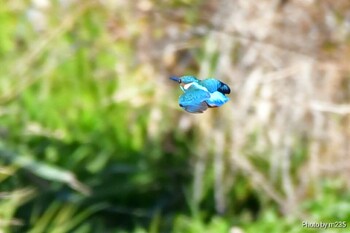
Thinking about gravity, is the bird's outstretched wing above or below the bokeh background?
below

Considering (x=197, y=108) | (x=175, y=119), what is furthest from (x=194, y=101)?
(x=175, y=119)

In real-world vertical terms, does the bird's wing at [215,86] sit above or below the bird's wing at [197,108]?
above

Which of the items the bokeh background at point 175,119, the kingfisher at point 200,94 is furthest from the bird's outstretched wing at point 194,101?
the bokeh background at point 175,119

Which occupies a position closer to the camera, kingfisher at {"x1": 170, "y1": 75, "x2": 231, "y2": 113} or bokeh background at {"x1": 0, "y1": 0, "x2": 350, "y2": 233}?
kingfisher at {"x1": 170, "y1": 75, "x2": 231, "y2": 113}

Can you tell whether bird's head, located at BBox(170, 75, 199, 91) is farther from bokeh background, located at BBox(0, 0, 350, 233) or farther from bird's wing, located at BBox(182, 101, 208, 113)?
bokeh background, located at BBox(0, 0, 350, 233)

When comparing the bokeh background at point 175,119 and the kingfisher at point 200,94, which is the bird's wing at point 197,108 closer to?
the kingfisher at point 200,94

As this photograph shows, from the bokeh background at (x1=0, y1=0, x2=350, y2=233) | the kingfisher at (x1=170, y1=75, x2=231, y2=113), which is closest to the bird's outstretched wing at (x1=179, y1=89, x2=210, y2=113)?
the kingfisher at (x1=170, y1=75, x2=231, y2=113)

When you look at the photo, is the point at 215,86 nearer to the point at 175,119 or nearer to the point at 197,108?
the point at 197,108
